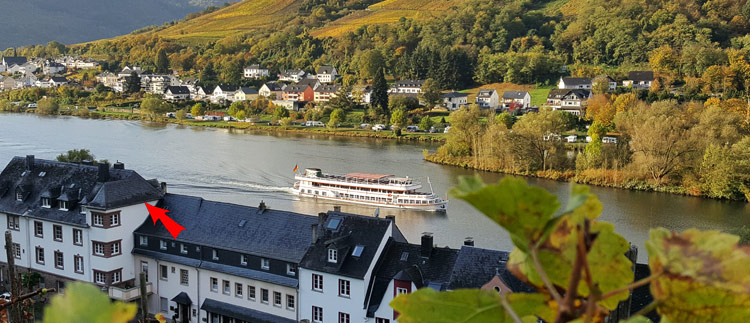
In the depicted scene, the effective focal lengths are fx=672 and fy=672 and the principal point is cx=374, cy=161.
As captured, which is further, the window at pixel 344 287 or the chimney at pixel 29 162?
the chimney at pixel 29 162

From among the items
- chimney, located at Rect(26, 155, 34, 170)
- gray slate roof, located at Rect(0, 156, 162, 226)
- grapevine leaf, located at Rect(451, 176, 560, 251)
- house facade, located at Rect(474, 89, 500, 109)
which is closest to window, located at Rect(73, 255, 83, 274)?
gray slate roof, located at Rect(0, 156, 162, 226)

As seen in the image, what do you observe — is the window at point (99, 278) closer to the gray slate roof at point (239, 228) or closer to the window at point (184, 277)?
the gray slate roof at point (239, 228)

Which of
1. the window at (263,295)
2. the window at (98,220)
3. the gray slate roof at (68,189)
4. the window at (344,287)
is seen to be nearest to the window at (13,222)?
the gray slate roof at (68,189)

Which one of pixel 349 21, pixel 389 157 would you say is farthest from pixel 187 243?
pixel 349 21

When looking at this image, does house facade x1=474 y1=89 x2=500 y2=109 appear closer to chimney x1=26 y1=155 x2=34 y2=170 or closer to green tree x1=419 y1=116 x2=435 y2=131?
green tree x1=419 y1=116 x2=435 y2=131

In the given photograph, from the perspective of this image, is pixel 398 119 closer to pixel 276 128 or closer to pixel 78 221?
pixel 276 128

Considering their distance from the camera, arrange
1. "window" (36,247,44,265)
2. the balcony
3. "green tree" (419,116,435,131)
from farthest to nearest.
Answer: "green tree" (419,116,435,131) → "window" (36,247,44,265) → the balcony
